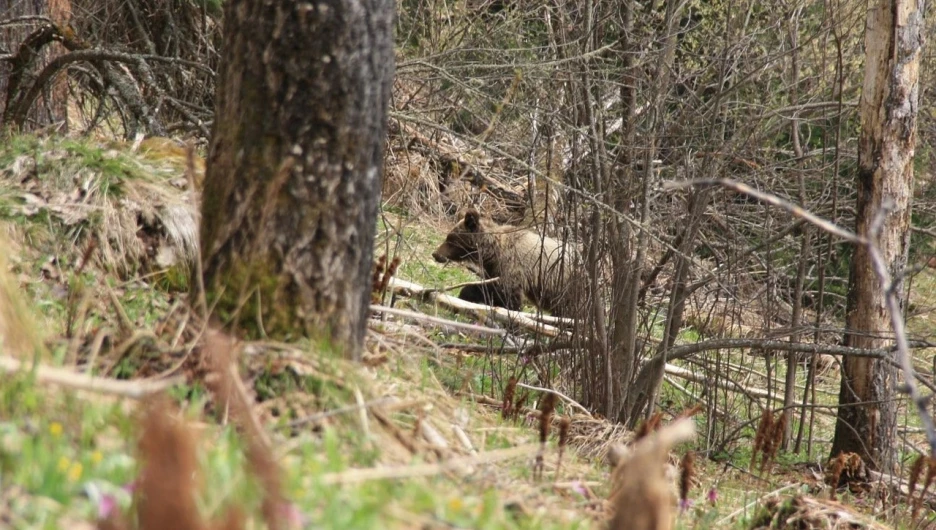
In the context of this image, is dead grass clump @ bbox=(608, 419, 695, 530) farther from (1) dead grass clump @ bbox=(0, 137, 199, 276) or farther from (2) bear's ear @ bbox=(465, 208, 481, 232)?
Result: (2) bear's ear @ bbox=(465, 208, 481, 232)

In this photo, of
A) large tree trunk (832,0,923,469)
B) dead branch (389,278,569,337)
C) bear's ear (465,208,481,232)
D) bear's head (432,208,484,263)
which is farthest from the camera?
bear's head (432,208,484,263)

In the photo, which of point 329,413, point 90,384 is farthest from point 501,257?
point 90,384

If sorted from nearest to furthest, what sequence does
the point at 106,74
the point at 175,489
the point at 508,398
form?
the point at 175,489 < the point at 508,398 < the point at 106,74

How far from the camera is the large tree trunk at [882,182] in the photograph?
8.26 meters

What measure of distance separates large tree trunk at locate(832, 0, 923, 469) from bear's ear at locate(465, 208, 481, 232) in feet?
16.0

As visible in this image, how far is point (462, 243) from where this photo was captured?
498 inches

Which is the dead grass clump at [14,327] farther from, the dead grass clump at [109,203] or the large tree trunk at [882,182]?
the large tree trunk at [882,182]

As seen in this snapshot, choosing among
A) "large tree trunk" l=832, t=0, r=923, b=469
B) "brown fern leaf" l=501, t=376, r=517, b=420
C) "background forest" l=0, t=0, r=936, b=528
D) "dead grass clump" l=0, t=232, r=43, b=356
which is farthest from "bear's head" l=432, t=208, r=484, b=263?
"dead grass clump" l=0, t=232, r=43, b=356

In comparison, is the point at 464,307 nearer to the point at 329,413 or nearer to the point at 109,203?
the point at 109,203

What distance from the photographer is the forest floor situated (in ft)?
7.26

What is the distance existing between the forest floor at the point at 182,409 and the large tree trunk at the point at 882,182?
2190 mm

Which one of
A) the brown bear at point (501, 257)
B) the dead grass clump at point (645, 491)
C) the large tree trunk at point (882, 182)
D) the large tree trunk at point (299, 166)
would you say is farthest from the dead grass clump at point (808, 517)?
the brown bear at point (501, 257)

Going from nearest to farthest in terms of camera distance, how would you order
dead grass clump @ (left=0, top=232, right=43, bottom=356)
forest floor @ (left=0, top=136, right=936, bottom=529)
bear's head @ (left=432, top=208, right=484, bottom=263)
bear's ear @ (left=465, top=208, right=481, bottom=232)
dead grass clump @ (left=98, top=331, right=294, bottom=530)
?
dead grass clump @ (left=98, top=331, right=294, bottom=530) < forest floor @ (left=0, top=136, right=936, bottom=529) < dead grass clump @ (left=0, top=232, right=43, bottom=356) < bear's ear @ (left=465, top=208, right=481, bottom=232) < bear's head @ (left=432, top=208, right=484, bottom=263)

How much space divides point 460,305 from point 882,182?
4422 mm
